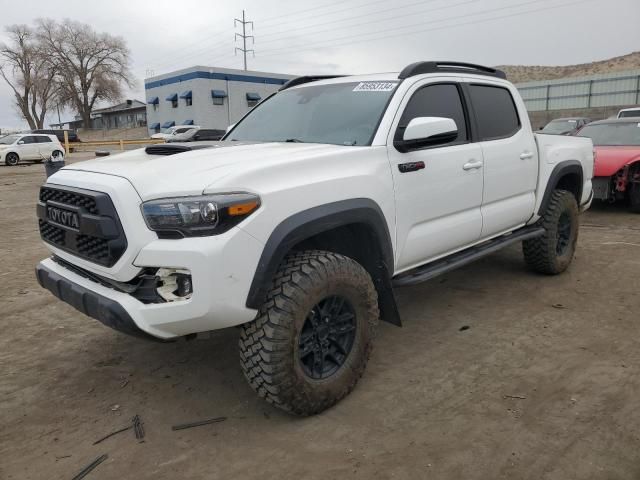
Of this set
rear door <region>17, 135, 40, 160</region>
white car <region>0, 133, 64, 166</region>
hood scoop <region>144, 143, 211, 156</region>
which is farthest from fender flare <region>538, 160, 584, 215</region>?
rear door <region>17, 135, 40, 160</region>

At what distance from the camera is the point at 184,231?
2416 mm

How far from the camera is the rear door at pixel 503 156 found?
4121 millimetres

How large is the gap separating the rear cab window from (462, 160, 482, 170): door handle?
0.89 feet

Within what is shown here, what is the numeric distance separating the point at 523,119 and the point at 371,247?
8.02 ft

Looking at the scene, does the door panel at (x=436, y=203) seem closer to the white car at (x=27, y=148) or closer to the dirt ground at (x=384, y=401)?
the dirt ground at (x=384, y=401)

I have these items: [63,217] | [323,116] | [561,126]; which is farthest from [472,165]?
[561,126]

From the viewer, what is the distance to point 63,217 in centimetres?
289

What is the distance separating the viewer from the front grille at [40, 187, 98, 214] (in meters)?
2.65

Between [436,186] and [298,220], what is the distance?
50.3 inches

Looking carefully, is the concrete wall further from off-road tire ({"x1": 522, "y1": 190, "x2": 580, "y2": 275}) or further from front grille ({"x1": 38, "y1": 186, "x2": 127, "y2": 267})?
front grille ({"x1": 38, "y1": 186, "x2": 127, "y2": 267})

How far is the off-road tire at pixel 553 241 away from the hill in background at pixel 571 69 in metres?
67.9

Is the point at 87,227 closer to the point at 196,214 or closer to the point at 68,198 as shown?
the point at 68,198

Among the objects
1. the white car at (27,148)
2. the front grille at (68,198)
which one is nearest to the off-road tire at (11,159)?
the white car at (27,148)

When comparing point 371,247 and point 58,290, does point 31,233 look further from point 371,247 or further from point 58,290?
point 371,247
